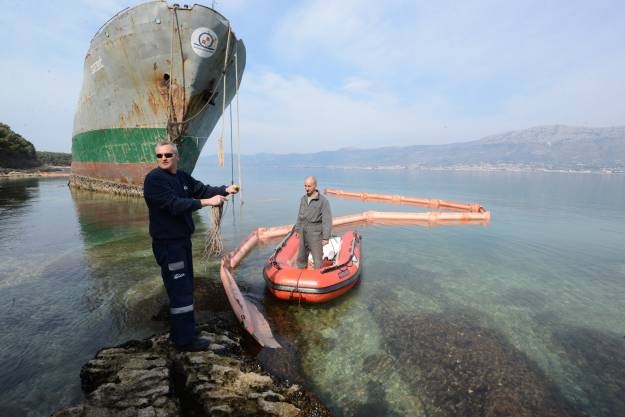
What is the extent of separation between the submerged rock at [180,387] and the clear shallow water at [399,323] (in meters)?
0.63

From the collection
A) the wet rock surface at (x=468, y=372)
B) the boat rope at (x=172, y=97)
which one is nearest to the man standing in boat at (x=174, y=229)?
the wet rock surface at (x=468, y=372)

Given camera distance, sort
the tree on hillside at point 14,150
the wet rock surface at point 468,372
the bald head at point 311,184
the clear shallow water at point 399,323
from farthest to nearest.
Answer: the tree on hillside at point 14,150 → the bald head at point 311,184 → the clear shallow water at point 399,323 → the wet rock surface at point 468,372

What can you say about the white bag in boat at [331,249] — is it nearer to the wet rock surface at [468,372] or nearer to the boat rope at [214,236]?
the boat rope at [214,236]

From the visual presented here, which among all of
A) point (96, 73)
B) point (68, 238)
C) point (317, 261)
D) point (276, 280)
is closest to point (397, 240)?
point (317, 261)

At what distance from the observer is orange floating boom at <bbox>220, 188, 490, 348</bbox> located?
547 centimetres

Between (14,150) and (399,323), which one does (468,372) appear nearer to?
(399,323)

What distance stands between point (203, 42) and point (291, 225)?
10100 mm

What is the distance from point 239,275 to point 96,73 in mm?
17590

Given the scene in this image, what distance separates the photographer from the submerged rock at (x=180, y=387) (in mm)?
3115

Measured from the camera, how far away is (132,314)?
6.21 meters

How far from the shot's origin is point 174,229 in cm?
373

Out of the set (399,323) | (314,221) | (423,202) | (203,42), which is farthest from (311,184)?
(423,202)

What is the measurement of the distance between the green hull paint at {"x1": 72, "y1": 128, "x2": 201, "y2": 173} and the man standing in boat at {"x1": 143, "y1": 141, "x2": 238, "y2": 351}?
15698mm

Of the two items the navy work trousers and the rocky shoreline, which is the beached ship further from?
the rocky shoreline
